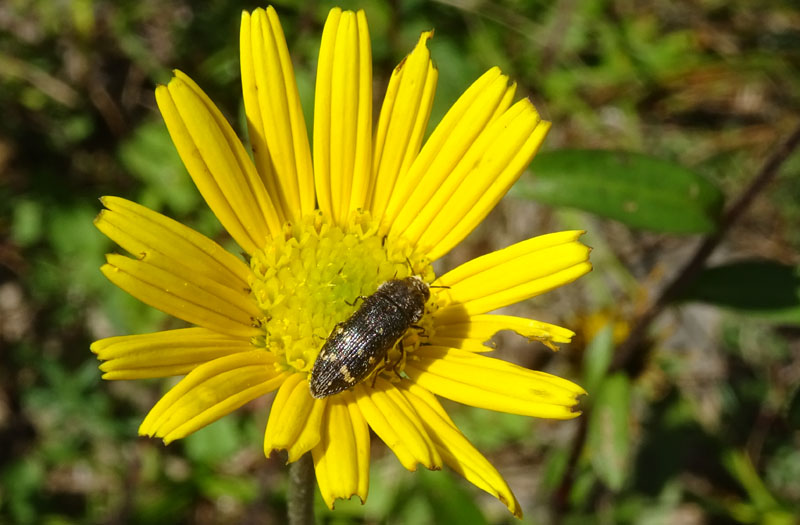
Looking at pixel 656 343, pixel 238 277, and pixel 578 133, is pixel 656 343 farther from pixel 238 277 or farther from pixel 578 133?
pixel 238 277

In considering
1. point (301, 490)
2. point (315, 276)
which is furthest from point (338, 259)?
point (301, 490)

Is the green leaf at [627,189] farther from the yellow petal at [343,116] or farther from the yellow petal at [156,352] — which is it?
the yellow petal at [156,352]

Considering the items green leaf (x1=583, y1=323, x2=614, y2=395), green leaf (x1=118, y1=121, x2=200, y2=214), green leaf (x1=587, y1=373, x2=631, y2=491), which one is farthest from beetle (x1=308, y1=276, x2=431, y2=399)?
green leaf (x1=118, y1=121, x2=200, y2=214)

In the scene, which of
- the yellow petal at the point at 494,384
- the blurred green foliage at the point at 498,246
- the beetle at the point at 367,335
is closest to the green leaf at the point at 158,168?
the blurred green foliage at the point at 498,246

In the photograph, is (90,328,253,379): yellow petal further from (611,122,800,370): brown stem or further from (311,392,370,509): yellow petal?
(611,122,800,370): brown stem

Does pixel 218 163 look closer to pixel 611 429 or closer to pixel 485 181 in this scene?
pixel 485 181

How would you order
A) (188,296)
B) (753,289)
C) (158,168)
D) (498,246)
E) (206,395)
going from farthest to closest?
(498,246)
(158,168)
(753,289)
(188,296)
(206,395)
